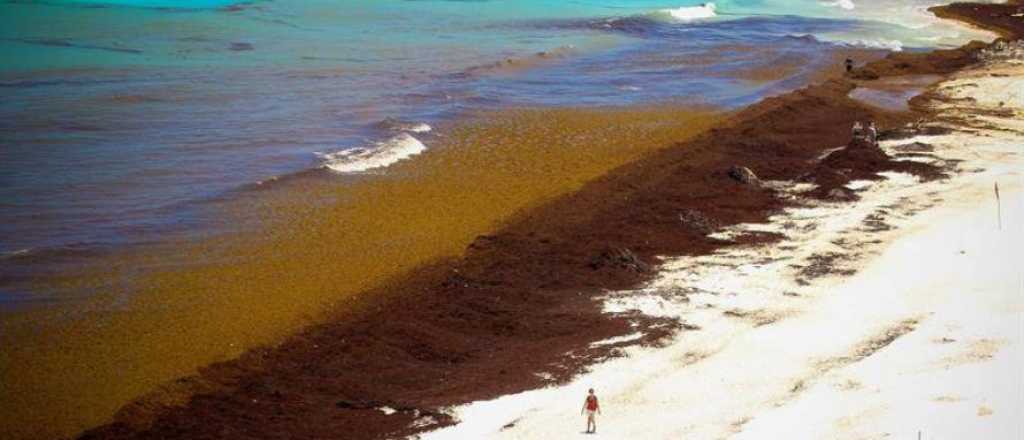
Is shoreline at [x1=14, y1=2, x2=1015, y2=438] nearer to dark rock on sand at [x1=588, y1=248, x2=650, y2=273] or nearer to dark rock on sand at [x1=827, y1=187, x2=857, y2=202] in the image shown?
dark rock on sand at [x1=588, y1=248, x2=650, y2=273]

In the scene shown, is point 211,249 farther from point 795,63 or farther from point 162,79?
point 795,63

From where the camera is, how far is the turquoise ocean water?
27344 millimetres

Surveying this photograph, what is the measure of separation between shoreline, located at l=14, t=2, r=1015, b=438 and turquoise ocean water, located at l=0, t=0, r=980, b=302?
5.75 meters

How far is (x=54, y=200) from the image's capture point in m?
26.4

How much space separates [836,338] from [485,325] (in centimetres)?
613

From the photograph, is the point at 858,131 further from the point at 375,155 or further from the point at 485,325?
the point at 485,325

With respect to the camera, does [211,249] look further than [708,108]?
No

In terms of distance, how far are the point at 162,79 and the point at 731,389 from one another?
2851 centimetres

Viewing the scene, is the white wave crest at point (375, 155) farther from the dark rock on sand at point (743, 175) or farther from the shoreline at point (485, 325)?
the dark rock on sand at point (743, 175)

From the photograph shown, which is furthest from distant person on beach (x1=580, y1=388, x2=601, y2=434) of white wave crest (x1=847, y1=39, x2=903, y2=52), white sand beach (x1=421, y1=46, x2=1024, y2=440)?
white wave crest (x1=847, y1=39, x2=903, y2=52)

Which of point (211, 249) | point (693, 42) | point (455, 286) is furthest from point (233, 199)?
point (693, 42)

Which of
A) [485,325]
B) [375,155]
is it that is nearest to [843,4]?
[375,155]

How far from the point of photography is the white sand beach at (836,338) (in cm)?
1695

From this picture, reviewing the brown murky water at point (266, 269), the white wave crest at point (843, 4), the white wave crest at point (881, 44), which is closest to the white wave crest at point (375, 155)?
the brown murky water at point (266, 269)
